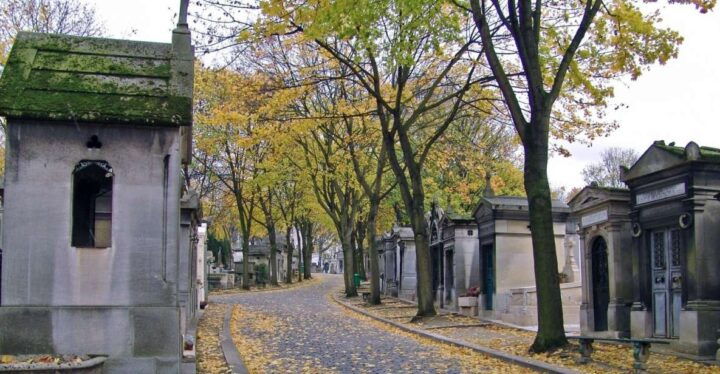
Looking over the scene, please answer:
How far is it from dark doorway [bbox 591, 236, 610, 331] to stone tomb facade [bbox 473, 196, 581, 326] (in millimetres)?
3875

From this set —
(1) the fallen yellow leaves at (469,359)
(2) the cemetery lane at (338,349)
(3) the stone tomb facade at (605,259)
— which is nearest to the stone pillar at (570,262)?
(3) the stone tomb facade at (605,259)

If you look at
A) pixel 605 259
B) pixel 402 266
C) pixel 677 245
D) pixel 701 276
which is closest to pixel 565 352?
pixel 701 276

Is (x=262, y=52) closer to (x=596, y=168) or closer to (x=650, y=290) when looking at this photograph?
(x=650, y=290)

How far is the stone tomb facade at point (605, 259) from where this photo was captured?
14695 mm

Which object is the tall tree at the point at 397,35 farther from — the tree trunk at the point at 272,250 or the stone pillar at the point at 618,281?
the tree trunk at the point at 272,250

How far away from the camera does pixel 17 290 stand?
296 inches

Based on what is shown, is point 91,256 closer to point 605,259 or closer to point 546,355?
point 546,355

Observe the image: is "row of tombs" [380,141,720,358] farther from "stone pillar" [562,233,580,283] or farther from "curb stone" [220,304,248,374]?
"curb stone" [220,304,248,374]

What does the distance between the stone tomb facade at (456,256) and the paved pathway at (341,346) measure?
453cm

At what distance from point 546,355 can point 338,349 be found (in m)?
3.79

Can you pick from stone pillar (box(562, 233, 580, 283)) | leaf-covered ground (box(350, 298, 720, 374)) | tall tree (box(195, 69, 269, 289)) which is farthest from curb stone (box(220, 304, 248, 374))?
stone pillar (box(562, 233, 580, 283))

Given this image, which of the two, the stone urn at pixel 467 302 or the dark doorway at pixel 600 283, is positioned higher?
the dark doorway at pixel 600 283

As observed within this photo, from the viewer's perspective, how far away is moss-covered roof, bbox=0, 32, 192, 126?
7680 mm

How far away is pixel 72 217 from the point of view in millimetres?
7816
